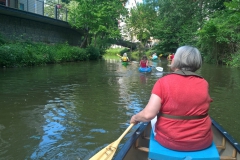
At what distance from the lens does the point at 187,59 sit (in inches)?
93.7

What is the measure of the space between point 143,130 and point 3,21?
60.2 feet

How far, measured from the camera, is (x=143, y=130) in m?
3.34

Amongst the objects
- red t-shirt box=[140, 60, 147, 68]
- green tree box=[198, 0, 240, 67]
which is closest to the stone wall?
red t-shirt box=[140, 60, 147, 68]

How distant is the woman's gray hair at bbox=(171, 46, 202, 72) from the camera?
238 centimetres

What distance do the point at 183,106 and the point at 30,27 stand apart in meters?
21.4

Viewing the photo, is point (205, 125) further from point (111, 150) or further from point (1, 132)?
point (1, 132)

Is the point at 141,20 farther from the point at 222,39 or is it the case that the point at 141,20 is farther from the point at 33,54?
the point at 33,54

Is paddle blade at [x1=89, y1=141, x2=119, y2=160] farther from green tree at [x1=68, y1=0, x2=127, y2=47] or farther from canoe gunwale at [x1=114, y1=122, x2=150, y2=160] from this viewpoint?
green tree at [x1=68, y1=0, x2=127, y2=47]

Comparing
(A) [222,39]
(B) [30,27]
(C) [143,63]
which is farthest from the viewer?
(B) [30,27]

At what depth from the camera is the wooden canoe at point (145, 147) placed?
9.26 ft

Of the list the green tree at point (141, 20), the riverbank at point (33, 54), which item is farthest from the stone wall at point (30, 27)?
the green tree at point (141, 20)

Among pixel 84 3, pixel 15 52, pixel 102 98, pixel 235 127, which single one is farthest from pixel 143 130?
pixel 84 3

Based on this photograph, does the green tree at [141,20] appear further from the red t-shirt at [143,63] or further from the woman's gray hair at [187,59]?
the woman's gray hair at [187,59]

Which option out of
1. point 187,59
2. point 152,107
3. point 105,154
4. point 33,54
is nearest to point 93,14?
point 33,54
